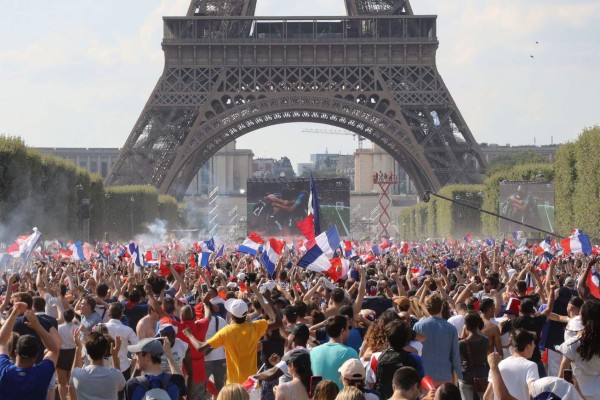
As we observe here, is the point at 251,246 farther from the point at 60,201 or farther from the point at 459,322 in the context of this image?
the point at 60,201

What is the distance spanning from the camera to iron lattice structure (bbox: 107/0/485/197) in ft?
226

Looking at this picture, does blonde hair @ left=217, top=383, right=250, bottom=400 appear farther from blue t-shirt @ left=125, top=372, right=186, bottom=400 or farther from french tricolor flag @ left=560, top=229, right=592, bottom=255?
french tricolor flag @ left=560, top=229, right=592, bottom=255

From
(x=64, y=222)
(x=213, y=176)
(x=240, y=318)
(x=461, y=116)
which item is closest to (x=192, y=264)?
(x=240, y=318)

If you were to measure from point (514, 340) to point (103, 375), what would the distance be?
2743 millimetres

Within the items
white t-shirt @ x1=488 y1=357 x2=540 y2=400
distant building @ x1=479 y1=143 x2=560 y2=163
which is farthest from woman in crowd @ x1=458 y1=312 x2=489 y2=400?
distant building @ x1=479 y1=143 x2=560 y2=163

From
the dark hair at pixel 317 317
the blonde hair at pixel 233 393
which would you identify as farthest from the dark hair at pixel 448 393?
the dark hair at pixel 317 317

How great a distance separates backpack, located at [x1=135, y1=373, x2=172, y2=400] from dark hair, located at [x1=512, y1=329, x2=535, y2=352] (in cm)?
236

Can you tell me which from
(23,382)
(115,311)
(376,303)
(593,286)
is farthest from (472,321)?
(593,286)

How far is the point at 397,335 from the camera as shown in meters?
9.18

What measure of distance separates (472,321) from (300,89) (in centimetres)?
5972

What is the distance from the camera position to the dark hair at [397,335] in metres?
9.18

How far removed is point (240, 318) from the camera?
1054cm

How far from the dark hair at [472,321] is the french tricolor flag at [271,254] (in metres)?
8.81

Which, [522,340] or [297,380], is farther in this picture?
[522,340]
